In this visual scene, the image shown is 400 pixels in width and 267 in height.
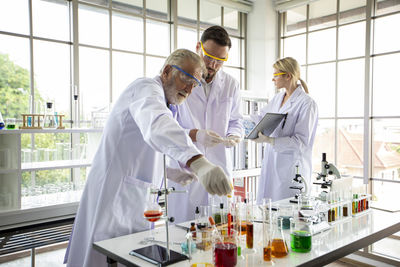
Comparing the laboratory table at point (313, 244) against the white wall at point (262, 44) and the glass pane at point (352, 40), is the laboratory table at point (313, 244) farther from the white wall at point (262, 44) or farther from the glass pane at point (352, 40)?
the white wall at point (262, 44)

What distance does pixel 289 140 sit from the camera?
2.56m

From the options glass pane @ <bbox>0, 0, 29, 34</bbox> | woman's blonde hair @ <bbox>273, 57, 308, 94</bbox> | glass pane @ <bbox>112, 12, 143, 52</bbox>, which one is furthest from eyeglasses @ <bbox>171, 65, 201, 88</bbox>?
glass pane @ <bbox>112, 12, 143, 52</bbox>

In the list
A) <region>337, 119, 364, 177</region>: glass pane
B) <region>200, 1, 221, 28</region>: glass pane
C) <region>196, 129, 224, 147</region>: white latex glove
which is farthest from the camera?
<region>200, 1, 221, 28</region>: glass pane

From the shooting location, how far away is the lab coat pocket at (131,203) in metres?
1.46

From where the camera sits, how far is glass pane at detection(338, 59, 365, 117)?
468cm

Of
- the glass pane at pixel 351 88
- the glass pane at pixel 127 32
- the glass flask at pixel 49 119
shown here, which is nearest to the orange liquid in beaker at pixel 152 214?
the glass flask at pixel 49 119

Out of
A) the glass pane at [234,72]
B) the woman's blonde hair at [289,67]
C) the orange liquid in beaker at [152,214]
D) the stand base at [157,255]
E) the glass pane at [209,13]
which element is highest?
the glass pane at [209,13]

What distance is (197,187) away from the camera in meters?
2.15

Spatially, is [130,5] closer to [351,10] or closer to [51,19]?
[51,19]

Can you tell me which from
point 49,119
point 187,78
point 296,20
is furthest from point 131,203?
point 296,20

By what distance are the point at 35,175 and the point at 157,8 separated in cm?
268

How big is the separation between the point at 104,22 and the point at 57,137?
153 cm

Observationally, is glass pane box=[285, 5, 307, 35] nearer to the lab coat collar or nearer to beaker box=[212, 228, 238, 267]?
the lab coat collar

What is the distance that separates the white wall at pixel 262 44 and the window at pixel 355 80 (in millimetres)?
346
